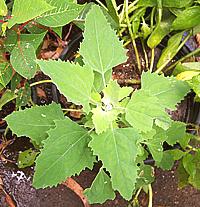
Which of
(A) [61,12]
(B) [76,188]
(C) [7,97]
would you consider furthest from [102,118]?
(B) [76,188]

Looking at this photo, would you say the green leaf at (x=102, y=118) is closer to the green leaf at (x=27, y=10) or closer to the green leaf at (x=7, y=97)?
the green leaf at (x=27, y=10)

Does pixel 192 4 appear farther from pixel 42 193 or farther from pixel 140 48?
pixel 42 193

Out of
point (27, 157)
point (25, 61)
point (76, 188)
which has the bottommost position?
point (76, 188)

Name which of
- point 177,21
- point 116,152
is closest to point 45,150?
point 116,152

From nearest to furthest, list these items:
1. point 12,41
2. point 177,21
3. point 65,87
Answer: point 65,87
point 12,41
point 177,21

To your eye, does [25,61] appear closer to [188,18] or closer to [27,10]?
[27,10]

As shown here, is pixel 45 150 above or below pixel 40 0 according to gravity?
below
